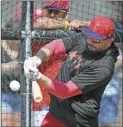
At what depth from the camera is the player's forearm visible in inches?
108

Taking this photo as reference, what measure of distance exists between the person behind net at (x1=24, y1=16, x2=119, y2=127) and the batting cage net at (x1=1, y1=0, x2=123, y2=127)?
0.39 meters

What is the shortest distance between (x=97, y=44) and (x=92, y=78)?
0.72 ft

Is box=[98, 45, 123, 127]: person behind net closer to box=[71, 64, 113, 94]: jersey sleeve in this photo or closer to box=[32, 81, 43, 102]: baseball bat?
box=[71, 64, 113, 94]: jersey sleeve

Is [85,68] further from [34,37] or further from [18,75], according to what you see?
[18,75]

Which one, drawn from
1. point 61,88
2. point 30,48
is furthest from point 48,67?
point 61,88

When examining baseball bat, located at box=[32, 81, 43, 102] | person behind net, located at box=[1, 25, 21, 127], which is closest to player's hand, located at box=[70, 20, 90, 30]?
person behind net, located at box=[1, 25, 21, 127]

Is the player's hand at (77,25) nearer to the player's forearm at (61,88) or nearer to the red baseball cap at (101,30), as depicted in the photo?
the red baseball cap at (101,30)

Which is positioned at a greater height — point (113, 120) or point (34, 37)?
point (34, 37)

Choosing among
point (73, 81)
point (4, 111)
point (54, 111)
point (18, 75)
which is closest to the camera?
point (73, 81)

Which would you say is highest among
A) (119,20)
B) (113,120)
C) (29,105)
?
(119,20)

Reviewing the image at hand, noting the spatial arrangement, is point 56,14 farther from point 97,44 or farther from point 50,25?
point 97,44

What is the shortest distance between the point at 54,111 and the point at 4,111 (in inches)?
43.5

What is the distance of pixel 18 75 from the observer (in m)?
3.84

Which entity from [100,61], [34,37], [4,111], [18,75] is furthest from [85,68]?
[4,111]
